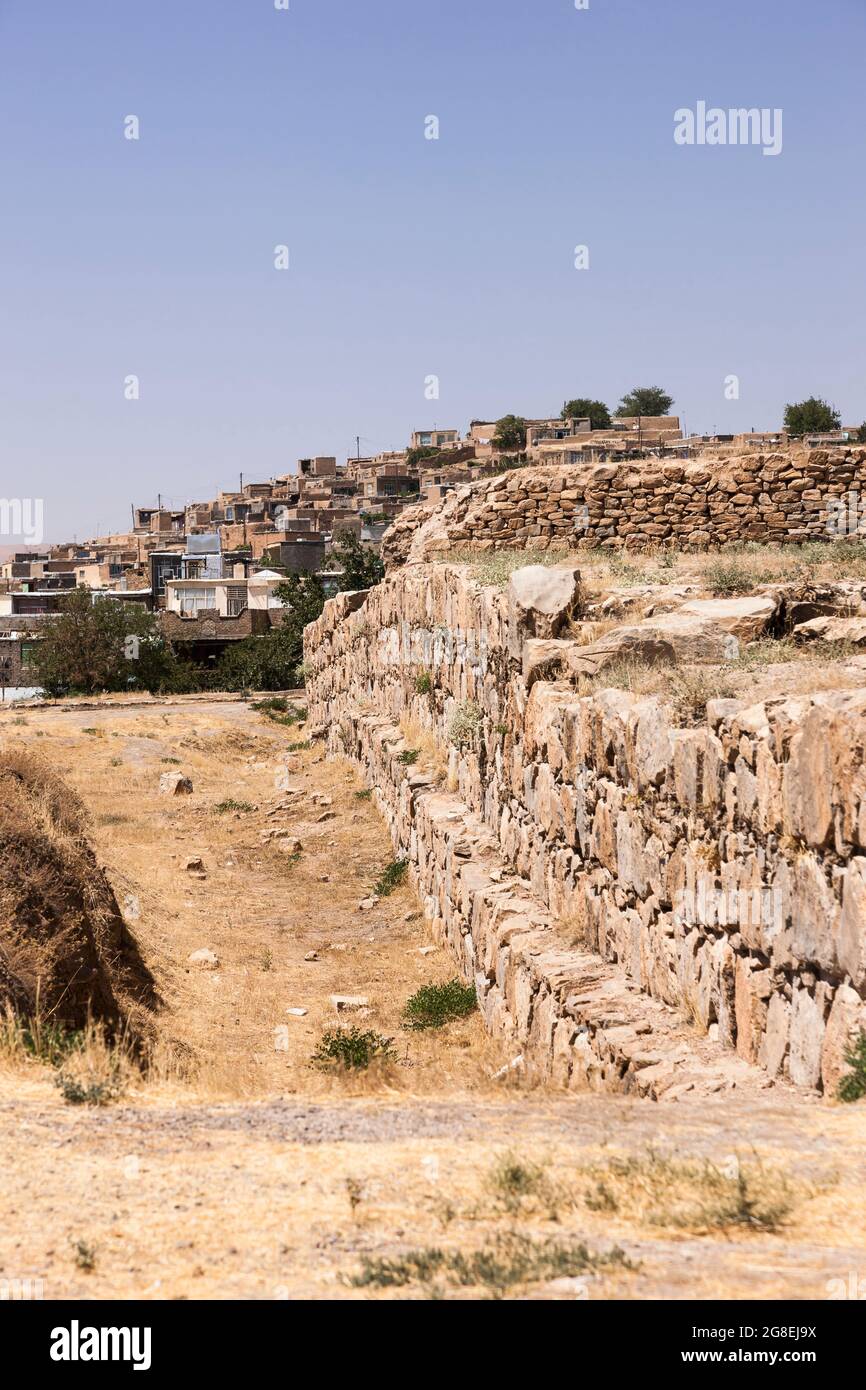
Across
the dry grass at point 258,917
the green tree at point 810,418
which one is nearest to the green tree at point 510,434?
the green tree at point 810,418

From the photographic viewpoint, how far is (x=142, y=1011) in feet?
31.3

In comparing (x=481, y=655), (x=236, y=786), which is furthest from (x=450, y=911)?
(x=236, y=786)

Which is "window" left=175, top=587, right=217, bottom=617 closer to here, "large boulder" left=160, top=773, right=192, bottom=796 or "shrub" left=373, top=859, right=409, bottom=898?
"large boulder" left=160, top=773, right=192, bottom=796

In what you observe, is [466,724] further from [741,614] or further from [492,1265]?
[492,1265]

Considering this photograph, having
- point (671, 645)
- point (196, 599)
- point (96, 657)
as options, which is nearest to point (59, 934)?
point (671, 645)

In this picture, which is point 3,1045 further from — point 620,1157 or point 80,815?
point 80,815

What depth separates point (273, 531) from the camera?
329ft

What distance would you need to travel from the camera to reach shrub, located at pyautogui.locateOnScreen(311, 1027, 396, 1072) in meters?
7.89

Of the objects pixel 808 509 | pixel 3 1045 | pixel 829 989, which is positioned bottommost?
pixel 3 1045

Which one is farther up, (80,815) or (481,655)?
(481,655)

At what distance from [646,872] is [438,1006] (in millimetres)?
3364

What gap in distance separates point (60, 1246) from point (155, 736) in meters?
21.1

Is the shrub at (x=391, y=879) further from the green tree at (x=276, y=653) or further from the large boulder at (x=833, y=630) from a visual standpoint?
the green tree at (x=276, y=653)

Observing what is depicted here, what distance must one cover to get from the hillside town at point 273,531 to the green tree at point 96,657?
4.26 ft
